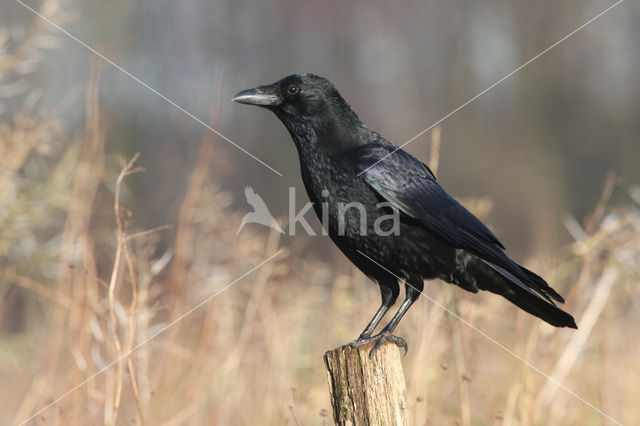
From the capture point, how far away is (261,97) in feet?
12.7

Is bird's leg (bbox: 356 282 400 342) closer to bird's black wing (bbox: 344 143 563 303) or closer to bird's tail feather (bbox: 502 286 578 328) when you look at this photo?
bird's black wing (bbox: 344 143 563 303)

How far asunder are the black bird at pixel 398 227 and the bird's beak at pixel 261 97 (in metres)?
0.25

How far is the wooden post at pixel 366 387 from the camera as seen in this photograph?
271 cm

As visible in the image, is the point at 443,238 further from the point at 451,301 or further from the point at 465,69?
the point at 465,69

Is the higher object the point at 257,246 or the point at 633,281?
the point at 633,281

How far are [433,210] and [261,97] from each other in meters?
1.11

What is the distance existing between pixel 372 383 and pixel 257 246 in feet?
5.14

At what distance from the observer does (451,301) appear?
12.6ft

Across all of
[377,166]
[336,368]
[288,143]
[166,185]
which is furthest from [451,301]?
[288,143]

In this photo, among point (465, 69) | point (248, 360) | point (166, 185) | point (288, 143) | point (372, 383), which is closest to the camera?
point (372, 383)

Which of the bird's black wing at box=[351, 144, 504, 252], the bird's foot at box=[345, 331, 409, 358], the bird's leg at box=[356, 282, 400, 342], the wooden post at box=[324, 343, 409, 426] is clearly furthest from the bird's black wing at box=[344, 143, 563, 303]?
the wooden post at box=[324, 343, 409, 426]

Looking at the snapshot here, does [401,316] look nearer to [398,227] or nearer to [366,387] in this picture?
[398,227]

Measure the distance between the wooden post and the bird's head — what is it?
1.35m

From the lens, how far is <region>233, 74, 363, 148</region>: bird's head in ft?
12.5
